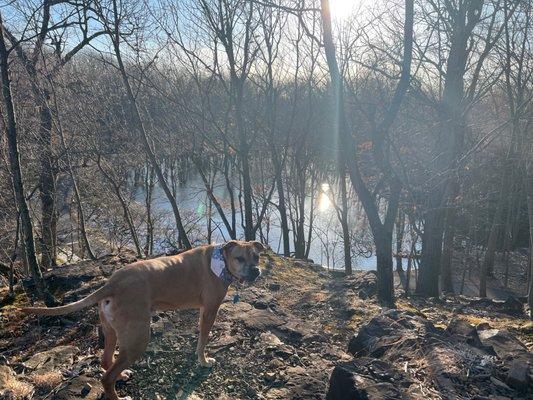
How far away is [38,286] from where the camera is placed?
6621 mm

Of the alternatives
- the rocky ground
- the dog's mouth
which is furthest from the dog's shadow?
the dog's mouth

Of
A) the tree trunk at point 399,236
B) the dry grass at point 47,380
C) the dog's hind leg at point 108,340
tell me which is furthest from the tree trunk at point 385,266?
Answer: the tree trunk at point 399,236

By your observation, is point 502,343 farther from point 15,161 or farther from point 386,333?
point 15,161

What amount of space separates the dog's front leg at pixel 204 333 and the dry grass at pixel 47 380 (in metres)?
1.37

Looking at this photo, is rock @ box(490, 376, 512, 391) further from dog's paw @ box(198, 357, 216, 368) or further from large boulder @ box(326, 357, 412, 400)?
dog's paw @ box(198, 357, 216, 368)

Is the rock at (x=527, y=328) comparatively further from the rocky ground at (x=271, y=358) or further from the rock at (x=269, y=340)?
the rock at (x=269, y=340)

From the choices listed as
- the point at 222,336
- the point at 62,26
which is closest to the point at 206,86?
the point at 62,26

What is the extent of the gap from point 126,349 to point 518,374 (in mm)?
3677

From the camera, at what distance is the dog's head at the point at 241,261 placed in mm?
5070

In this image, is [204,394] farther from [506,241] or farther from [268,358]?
[506,241]

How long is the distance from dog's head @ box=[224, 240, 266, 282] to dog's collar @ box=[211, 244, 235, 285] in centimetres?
5

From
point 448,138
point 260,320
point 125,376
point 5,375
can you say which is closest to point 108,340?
point 125,376

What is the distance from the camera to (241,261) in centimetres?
514

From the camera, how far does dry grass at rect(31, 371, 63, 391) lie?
4.16 metres
